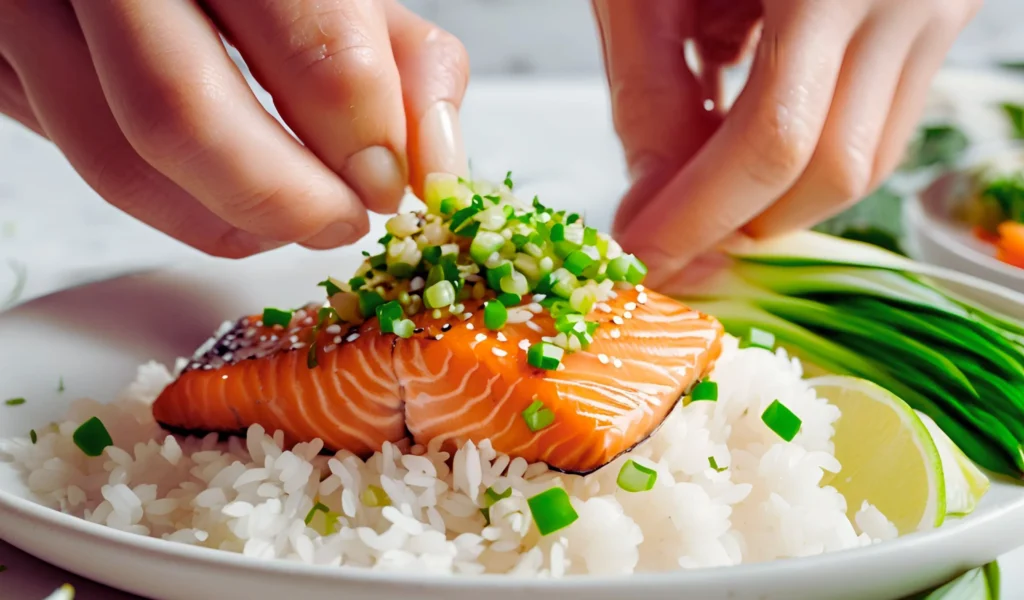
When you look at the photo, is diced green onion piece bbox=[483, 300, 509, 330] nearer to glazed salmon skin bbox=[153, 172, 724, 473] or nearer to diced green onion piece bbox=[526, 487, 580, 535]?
glazed salmon skin bbox=[153, 172, 724, 473]

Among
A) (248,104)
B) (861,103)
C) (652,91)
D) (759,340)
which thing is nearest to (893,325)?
(759,340)

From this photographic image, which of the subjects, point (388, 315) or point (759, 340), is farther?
point (759, 340)

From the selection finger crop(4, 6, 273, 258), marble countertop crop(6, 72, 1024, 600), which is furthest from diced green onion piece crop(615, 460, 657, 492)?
marble countertop crop(6, 72, 1024, 600)

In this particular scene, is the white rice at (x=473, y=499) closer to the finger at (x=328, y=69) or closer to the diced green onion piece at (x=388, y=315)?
the diced green onion piece at (x=388, y=315)

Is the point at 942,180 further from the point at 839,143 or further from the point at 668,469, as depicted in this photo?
the point at 668,469

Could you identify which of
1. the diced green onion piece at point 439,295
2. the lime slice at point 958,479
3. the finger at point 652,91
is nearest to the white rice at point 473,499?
the lime slice at point 958,479

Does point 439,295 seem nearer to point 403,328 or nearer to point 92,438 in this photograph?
point 403,328
